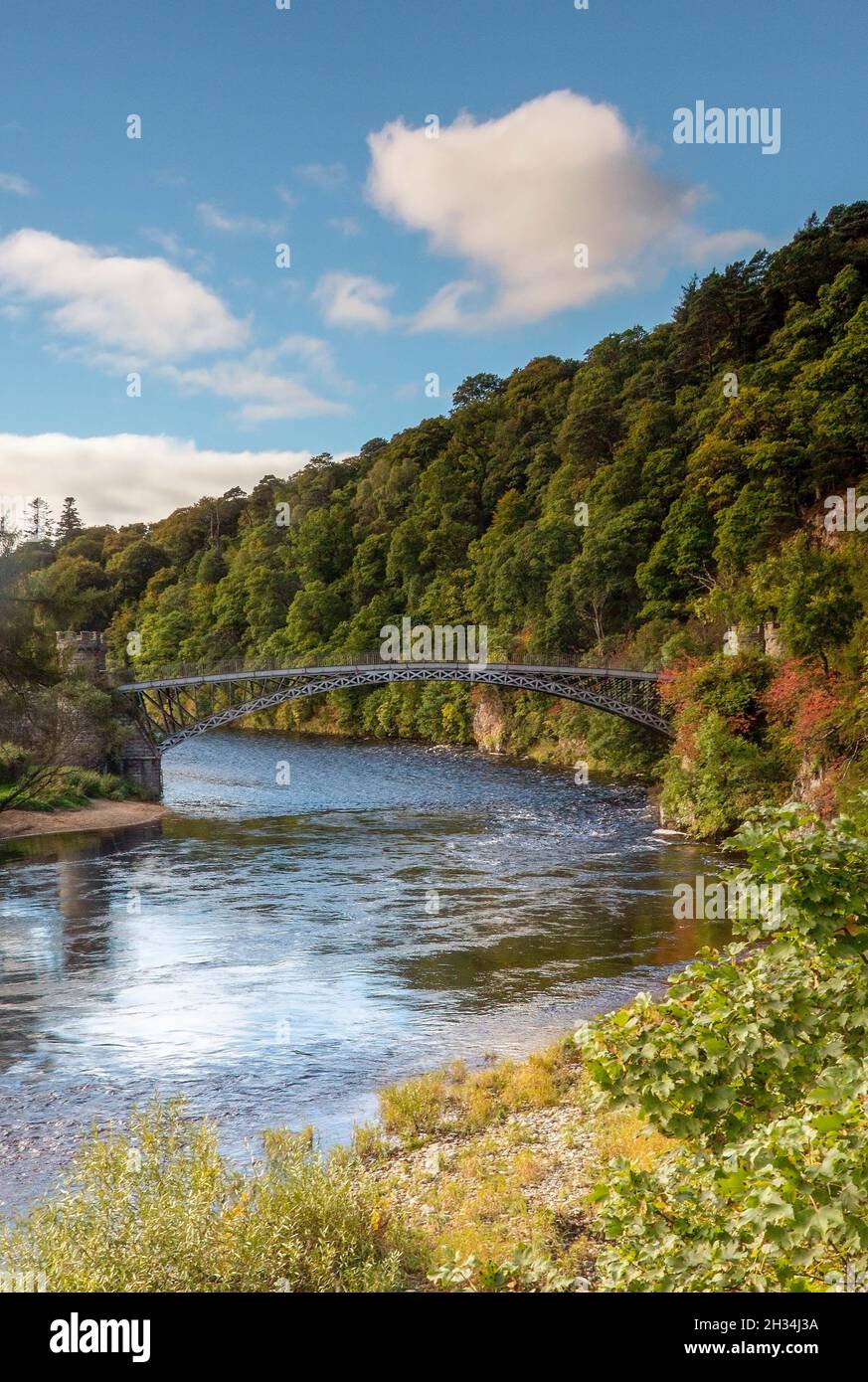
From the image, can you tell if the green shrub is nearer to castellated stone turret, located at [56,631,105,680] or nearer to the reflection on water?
the reflection on water

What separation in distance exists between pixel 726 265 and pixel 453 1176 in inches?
2808

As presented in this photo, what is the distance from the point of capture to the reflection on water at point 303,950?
16703 mm

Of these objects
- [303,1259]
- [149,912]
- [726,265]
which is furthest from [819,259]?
[303,1259]

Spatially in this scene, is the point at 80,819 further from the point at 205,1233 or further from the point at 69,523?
the point at 69,523

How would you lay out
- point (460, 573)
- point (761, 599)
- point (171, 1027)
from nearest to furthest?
point (171, 1027) < point (761, 599) < point (460, 573)

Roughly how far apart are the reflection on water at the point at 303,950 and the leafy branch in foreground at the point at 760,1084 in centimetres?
930

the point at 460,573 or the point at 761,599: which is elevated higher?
the point at 460,573

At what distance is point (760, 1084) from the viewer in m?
6.16

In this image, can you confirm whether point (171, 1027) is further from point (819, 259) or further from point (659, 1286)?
point (819, 259)

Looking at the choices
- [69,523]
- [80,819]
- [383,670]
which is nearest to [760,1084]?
[80,819]

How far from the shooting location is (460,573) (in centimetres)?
8725

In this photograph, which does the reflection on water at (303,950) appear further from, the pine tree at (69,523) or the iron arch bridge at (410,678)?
the pine tree at (69,523)

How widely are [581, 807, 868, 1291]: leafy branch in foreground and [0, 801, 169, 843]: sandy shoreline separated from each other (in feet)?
130

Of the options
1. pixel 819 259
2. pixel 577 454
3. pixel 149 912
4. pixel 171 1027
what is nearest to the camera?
pixel 171 1027
